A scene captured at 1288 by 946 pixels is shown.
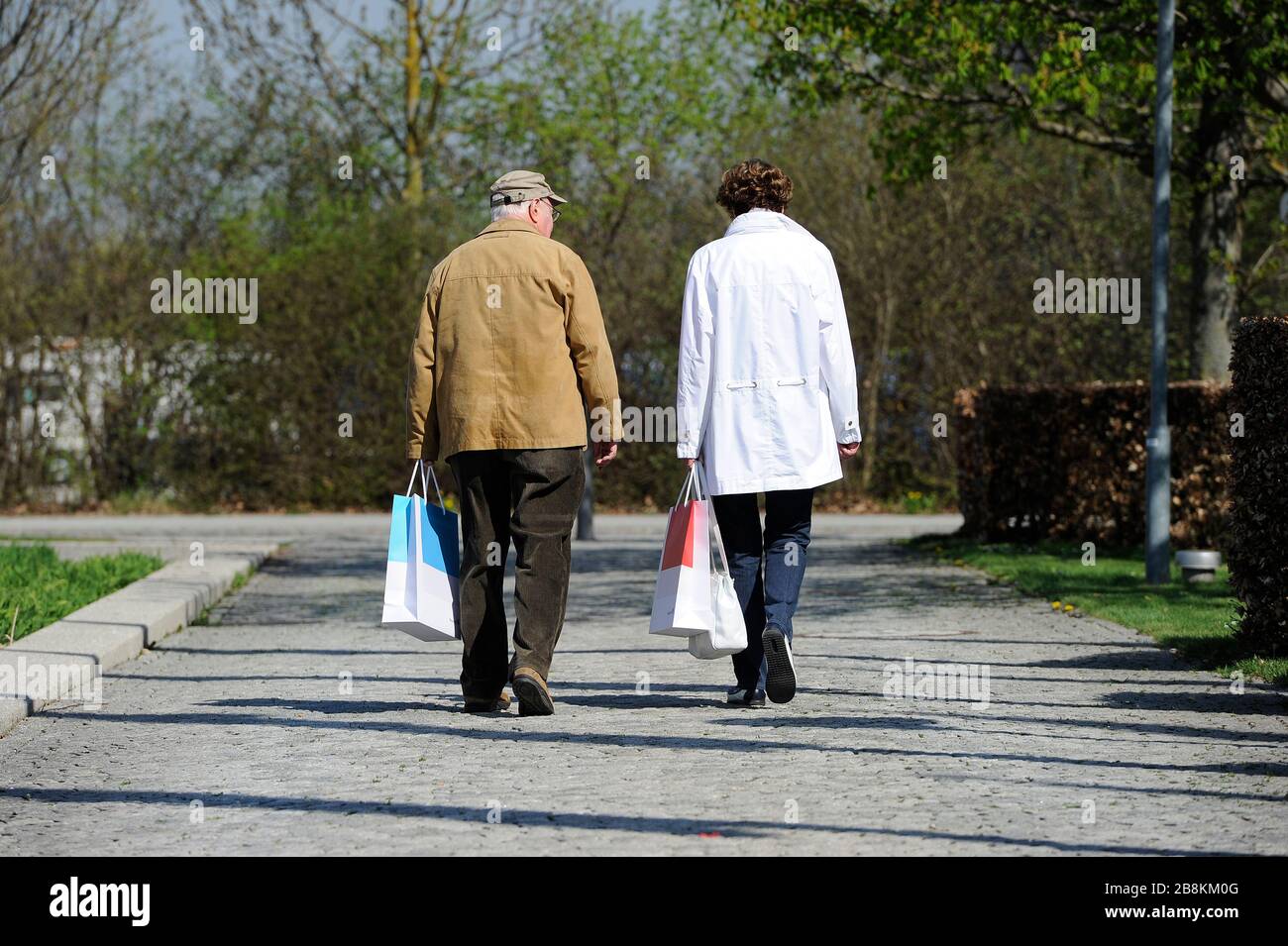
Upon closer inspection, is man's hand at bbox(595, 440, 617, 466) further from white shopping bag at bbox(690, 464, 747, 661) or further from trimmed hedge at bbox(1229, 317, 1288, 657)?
trimmed hedge at bbox(1229, 317, 1288, 657)

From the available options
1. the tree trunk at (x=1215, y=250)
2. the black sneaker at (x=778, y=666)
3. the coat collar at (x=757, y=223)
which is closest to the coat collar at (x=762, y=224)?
the coat collar at (x=757, y=223)

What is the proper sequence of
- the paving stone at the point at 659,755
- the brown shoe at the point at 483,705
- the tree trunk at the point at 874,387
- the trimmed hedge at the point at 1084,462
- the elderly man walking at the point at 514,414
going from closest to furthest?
1. the paving stone at the point at 659,755
2. the elderly man walking at the point at 514,414
3. the brown shoe at the point at 483,705
4. the trimmed hedge at the point at 1084,462
5. the tree trunk at the point at 874,387

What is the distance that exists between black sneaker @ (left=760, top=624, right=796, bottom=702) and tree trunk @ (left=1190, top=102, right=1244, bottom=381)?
9314 mm

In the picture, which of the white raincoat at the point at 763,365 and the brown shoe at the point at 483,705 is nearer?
the white raincoat at the point at 763,365

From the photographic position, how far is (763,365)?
700 centimetres

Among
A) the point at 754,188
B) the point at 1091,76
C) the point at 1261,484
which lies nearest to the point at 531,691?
the point at 754,188

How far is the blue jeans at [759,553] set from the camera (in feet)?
22.9

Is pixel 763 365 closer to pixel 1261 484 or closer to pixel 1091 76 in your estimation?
pixel 1261 484

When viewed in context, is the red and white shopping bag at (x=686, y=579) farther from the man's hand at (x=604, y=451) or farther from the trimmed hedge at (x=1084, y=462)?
the trimmed hedge at (x=1084, y=462)

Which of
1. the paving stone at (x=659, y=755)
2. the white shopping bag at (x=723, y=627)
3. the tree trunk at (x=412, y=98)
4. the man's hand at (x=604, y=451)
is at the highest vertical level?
the tree trunk at (x=412, y=98)

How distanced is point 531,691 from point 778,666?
3.15 ft

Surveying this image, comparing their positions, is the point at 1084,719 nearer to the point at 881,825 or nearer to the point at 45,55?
the point at 881,825

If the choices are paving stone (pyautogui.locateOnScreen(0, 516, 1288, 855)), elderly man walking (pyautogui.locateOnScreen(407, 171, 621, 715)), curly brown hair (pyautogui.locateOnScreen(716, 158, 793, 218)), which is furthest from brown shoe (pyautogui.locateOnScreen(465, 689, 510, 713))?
curly brown hair (pyautogui.locateOnScreen(716, 158, 793, 218))
